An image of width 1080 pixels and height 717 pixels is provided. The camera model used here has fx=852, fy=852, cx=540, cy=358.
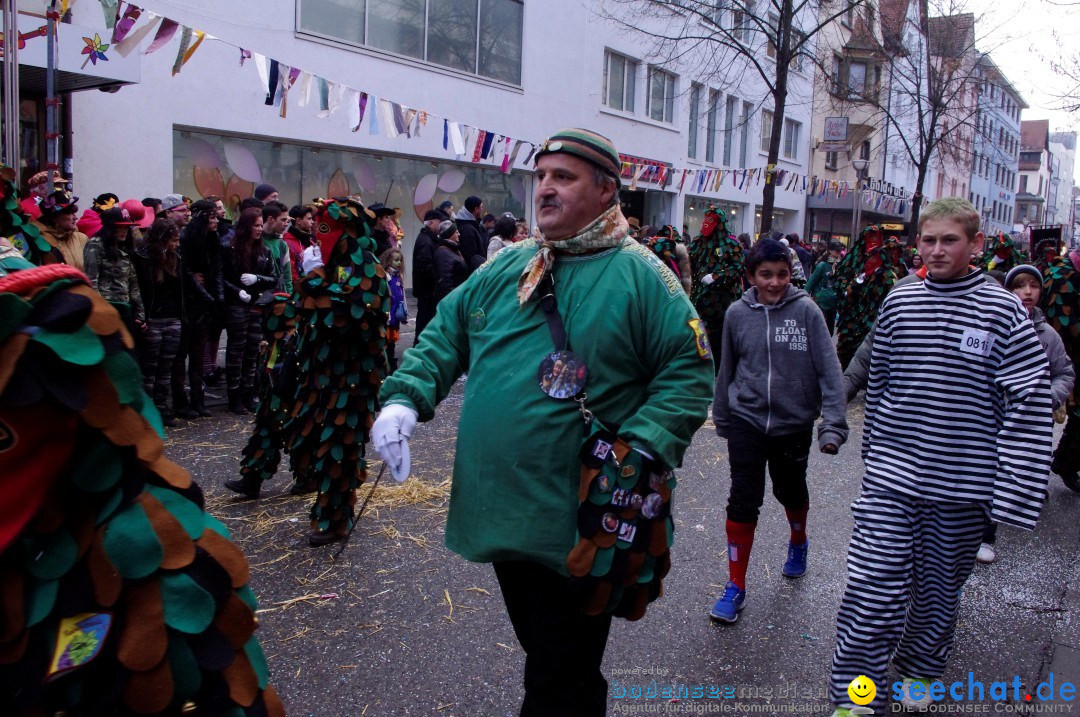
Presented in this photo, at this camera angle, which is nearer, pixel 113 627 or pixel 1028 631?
pixel 113 627

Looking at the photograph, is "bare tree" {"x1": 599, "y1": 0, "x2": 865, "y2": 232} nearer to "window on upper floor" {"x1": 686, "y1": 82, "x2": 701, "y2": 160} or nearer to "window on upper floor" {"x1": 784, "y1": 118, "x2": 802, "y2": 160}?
"window on upper floor" {"x1": 686, "y1": 82, "x2": 701, "y2": 160}

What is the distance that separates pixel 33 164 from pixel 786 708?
10986 millimetres

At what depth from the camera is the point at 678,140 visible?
25.2 metres

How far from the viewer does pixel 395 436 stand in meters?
2.26

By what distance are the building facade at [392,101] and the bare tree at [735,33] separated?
0.63m

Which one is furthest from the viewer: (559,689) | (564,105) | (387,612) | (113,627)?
(564,105)

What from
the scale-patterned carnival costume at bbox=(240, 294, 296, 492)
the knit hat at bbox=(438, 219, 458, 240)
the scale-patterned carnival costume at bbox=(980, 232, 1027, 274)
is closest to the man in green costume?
the scale-patterned carnival costume at bbox=(240, 294, 296, 492)

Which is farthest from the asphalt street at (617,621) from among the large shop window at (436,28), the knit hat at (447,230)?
the large shop window at (436,28)

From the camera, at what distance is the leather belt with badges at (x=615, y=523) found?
7.27 ft

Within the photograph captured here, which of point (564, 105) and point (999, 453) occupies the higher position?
point (564, 105)

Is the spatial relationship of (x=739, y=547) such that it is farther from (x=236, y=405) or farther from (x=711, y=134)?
(x=711, y=134)

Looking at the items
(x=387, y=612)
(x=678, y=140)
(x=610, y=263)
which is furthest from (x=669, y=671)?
(x=678, y=140)

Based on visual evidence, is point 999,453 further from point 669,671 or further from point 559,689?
point 559,689

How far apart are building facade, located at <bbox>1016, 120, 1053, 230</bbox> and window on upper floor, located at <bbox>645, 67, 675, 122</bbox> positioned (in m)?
62.0
